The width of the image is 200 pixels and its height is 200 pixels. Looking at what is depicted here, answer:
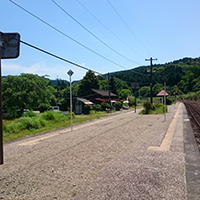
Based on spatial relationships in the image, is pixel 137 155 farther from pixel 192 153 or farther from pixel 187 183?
pixel 187 183

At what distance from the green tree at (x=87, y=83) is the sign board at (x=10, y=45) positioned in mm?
57504

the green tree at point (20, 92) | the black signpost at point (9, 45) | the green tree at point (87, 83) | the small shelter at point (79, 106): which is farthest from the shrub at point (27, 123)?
the green tree at point (87, 83)

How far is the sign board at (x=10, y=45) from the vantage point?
24.1 feet

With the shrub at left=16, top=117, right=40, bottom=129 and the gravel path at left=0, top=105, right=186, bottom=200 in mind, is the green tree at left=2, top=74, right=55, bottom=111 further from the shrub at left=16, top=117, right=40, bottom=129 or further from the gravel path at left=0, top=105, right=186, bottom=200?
the gravel path at left=0, top=105, right=186, bottom=200

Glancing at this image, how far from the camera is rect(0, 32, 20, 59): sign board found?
7332 millimetres

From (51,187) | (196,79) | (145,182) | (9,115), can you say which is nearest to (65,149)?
(51,187)

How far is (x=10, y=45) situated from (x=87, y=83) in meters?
58.1

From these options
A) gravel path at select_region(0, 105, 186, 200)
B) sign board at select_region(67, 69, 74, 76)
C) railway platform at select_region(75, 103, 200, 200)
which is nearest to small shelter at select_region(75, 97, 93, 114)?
sign board at select_region(67, 69, 74, 76)

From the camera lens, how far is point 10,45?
751 cm

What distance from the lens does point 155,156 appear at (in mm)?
6941

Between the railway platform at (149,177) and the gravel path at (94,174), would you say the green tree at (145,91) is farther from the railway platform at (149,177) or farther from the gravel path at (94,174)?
the railway platform at (149,177)

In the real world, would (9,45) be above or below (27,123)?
above

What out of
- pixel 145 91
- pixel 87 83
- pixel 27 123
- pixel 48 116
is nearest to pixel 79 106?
pixel 48 116

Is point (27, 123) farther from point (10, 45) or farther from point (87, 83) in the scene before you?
point (87, 83)
